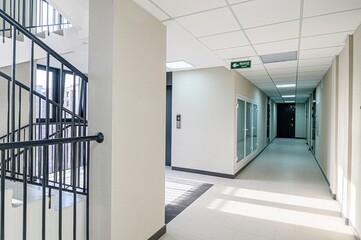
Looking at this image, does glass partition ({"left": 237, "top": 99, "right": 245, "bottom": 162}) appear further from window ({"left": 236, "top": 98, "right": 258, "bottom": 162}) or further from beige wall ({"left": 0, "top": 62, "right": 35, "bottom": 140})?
beige wall ({"left": 0, "top": 62, "right": 35, "bottom": 140})

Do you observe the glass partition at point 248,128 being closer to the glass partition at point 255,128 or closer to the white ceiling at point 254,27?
the glass partition at point 255,128

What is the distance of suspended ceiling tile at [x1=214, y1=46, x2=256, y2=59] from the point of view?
156 inches

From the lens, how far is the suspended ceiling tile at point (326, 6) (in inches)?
93.0

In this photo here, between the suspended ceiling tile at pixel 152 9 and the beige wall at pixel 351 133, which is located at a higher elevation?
the suspended ceiling tile at pixel 152 9

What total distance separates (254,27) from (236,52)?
115 centimetres

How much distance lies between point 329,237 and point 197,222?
1.66 meters

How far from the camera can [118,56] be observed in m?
2.14

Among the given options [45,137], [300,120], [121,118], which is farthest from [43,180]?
[300,120]

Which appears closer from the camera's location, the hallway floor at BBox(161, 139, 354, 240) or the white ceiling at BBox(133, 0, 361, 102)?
the white ceiling at BBox(133, 0, 361, 102)

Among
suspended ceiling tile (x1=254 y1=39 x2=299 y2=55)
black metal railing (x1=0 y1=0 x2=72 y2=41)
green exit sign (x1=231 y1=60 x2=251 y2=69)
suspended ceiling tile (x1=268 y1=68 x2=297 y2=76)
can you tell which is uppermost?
black metal railing (x1=0 y1=0 x2=72 y2=41)

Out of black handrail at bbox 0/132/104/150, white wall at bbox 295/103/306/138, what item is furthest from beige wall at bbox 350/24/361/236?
white wall at bbox 295/103/306/138

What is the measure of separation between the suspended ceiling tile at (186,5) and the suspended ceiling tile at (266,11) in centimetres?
24

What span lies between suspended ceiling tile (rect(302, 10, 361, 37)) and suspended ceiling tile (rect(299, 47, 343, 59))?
86cm

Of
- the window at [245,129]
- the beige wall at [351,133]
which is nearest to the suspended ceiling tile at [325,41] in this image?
the beige wall at [351,133]
